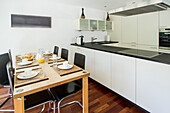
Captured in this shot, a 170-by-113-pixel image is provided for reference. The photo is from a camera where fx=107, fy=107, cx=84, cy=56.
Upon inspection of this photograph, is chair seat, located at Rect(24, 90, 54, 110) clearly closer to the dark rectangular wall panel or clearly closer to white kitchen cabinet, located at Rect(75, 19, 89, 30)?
the dark rectangular wall panel

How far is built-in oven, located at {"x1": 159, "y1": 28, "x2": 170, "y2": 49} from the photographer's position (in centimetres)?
285

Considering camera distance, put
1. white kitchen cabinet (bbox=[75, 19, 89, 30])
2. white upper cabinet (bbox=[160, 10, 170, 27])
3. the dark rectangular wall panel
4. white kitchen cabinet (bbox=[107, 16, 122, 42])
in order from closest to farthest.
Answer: white upper cabinet (bbox=[160, 10, 170, 27])
the dark rectangular wall panel
white kitchen cabinet (bbox=[75, 19, 89, 30])
white kitchen cabinet (bbox=[107, 16, 122, 42])

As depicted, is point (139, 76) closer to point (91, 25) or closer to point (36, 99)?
point (36, 99)

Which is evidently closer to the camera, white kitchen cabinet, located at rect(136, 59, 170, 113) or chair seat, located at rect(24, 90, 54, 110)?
chair seat, located at rect(24, 90, 54, 110)

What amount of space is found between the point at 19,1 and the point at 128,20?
345 cm

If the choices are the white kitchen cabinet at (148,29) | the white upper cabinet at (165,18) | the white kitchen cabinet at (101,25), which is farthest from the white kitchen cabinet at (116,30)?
the white upper cabinet at (165,18)

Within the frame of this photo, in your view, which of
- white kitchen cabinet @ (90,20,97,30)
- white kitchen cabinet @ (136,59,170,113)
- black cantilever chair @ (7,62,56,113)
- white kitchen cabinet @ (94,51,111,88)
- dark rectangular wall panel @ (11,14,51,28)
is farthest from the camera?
white kitchen cabinet @ (90,20,97,30)

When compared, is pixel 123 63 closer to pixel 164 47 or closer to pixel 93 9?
pixel 164 47

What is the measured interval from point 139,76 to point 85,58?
908 mm

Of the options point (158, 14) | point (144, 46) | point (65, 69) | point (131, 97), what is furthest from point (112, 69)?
point (158, 14)

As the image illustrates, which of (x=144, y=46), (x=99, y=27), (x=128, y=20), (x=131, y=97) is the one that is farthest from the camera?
(x=99, y=27)

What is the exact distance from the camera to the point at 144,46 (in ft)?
11.1

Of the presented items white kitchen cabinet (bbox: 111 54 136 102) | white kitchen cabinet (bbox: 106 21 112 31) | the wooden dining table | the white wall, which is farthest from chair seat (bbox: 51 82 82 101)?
white kitchen cabinet (bbox: 106 21 112 31)

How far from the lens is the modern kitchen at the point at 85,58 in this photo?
1.40m
